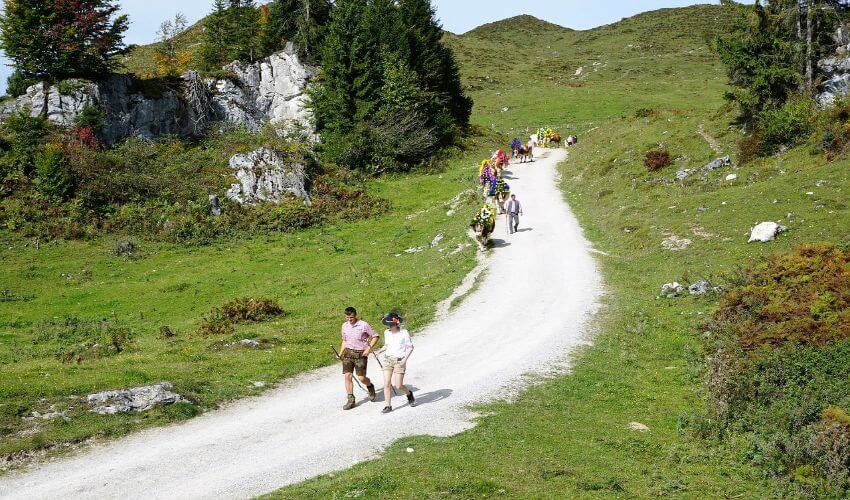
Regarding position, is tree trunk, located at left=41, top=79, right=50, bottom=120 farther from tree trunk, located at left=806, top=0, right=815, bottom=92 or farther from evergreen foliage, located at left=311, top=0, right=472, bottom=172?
tree trunk, located at left=806, top=0, right=815, bottom=92

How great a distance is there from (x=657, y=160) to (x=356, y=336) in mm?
34828

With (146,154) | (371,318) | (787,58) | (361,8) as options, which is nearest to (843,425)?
(371,318)

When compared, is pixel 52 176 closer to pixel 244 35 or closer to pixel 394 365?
pixel 244 35

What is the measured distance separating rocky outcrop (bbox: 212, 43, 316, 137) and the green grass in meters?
20.5

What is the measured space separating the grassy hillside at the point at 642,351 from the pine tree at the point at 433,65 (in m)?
15.7

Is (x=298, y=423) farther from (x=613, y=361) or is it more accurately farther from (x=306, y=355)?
(x=613, y=361)

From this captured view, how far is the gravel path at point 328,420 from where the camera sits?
36.7ft

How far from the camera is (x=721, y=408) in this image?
1381cm

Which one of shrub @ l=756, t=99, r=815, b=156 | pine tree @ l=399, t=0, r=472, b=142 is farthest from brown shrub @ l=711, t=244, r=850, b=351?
pine tree @ l=399, t=0, r=472, b=142

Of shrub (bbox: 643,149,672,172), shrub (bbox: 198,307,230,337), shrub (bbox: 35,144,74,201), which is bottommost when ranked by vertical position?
shrub (bbox: 198,307,230,337)

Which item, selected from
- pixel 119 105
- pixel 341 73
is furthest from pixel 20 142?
pixel 341 73

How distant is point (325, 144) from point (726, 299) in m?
43.3

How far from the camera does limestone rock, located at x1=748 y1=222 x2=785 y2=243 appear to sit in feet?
82.6

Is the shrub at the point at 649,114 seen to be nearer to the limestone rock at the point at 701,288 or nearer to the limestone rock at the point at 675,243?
the limestone rock at the point at 675,243
